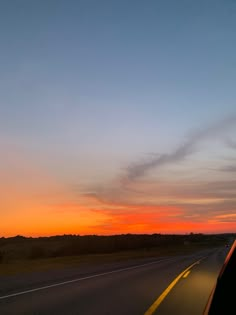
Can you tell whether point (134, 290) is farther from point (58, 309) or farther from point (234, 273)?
point (234, 273)

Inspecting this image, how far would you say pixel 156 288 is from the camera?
16.8m

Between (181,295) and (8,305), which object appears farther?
(181,295)

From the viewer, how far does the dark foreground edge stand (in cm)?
437

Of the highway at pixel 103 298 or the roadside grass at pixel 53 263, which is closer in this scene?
the highway at pixel 103 298

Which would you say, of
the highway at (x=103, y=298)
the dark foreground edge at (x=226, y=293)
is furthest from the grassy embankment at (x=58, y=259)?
the dark foreground edge at (x=226, y=293)

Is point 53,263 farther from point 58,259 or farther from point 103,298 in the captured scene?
point 103,298

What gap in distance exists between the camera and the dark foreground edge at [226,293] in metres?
4.37

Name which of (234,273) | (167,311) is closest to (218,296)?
(234,273)

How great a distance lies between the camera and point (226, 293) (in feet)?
14.6

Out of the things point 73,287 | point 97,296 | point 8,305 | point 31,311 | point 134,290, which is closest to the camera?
point 31,311

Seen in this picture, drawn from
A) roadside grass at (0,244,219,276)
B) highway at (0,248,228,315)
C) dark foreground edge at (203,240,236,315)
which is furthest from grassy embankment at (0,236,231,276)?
dark foreground edge at (203,240,236,315)

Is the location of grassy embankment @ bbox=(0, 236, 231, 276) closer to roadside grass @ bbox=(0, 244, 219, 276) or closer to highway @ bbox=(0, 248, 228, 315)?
roadside grass @ bbox=(0, 244, 219, 276)

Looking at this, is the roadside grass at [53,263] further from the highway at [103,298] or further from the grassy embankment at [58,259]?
the highway at [103,298]

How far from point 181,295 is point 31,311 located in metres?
5.41
